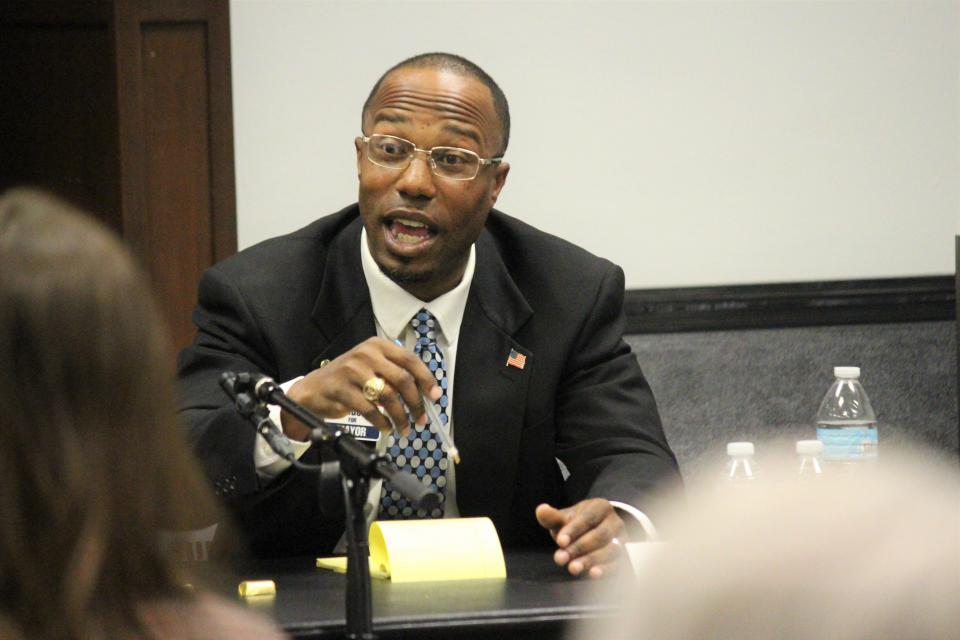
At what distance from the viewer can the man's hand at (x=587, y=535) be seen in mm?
2088

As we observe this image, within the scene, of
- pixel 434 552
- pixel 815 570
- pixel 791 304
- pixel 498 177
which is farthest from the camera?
pixel 791 304

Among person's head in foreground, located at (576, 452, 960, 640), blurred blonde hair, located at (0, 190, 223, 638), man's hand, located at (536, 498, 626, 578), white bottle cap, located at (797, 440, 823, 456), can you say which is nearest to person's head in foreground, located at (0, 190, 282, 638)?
blurred blonde hair, located at (0, 190, 223, 638)

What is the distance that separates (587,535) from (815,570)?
1584mm

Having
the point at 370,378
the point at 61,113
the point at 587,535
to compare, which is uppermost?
the point at 61,113

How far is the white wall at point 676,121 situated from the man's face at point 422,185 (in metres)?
1.04

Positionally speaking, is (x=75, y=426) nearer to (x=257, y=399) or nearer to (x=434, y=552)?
(x=257, y=399)

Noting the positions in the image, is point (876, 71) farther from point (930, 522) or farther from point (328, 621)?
point (930, 522)

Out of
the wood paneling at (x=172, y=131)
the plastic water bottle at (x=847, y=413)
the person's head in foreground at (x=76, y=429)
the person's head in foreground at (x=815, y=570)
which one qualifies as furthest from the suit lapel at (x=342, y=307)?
the person's head in foreground at (x=815, y=570)

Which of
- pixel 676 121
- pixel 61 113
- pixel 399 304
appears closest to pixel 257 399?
pixel 399 304

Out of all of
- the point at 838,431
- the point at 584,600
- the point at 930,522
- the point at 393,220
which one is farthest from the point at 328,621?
the point at 838,431

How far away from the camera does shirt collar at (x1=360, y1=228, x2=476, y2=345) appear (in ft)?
8.66

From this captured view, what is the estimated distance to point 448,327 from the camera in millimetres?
2695

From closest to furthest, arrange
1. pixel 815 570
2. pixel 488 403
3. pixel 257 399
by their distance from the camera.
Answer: pixel 815 570
pixel 257 399
pixel 488 403

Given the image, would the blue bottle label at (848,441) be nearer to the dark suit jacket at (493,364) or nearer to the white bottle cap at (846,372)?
the white bottle cap at (846,372)
